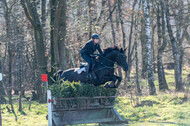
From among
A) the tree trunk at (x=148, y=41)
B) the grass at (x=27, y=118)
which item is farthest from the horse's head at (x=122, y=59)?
the tree trunk at (x=148, y=41)

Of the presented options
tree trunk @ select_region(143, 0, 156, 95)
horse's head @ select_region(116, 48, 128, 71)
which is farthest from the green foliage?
tree trunk @ select_region(143, 0, 156, 95)

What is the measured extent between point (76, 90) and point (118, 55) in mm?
2071

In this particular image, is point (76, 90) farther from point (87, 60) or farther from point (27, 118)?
point (27, 118)

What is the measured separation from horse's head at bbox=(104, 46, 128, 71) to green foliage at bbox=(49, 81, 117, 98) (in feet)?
3.51

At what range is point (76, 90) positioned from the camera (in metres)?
9.91

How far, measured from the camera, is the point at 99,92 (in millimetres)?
→ 10258

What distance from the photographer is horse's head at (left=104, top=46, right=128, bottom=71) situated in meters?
10.7

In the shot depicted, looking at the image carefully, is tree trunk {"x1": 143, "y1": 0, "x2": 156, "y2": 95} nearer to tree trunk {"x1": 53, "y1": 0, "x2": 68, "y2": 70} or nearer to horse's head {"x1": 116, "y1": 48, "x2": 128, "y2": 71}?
tree trunk {"x1": 53, "y1": 0, "x2": 68, "y2": 70}

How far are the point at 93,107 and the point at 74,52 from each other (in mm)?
12000

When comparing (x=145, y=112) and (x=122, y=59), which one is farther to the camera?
(x=145, y=112)

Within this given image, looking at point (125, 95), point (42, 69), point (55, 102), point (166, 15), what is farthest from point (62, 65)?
point (166, 15)

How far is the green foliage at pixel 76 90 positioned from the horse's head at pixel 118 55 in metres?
1.07

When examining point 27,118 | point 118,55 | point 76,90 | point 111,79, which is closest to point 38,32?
point 27,118

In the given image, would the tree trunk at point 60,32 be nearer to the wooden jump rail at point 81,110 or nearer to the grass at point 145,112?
the grass at point 145,112
